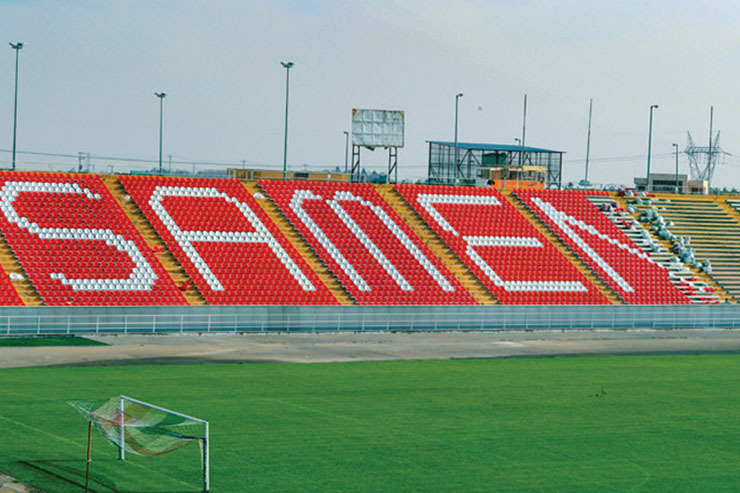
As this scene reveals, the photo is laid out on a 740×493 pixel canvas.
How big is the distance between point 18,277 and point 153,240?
22.1 feet

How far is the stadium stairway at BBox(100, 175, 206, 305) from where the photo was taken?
44.8 m

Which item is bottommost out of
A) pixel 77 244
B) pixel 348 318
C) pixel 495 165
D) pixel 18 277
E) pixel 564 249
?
pixel 348 318

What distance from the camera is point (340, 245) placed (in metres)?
50.9

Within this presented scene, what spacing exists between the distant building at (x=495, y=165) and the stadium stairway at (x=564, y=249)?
26.3 feet

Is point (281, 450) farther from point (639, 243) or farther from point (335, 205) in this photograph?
point (639, 243)

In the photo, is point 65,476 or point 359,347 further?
point 359,347

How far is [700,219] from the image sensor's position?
6153cm

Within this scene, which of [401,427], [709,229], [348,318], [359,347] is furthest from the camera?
[709,229]

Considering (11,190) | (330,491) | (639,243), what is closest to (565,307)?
(639,243)

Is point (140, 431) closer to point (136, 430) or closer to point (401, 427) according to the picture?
point (136, 430)

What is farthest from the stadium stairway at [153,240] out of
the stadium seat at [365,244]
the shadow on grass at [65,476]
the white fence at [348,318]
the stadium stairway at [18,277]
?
the shadow on grass at [65,476]

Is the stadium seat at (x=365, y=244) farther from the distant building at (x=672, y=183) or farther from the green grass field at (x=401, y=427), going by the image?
the distant building at (x=672, y=183)

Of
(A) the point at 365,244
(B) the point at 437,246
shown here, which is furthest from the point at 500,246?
(A) the point at 365,244

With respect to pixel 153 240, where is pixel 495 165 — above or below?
above
